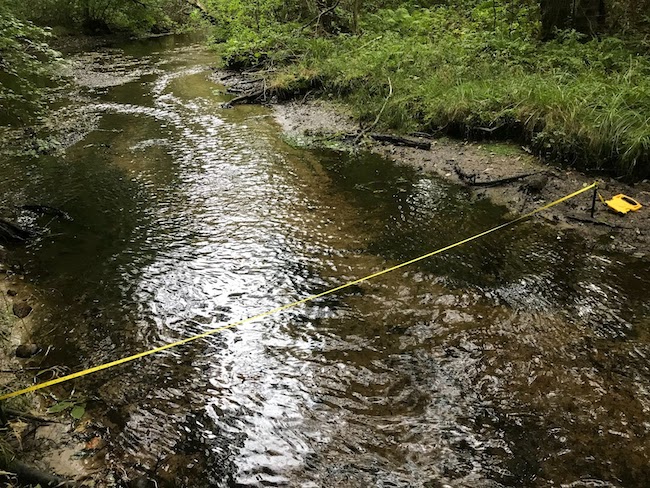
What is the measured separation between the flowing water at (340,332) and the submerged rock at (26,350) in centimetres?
17

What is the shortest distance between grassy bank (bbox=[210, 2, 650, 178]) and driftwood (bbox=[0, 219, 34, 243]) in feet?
22.2

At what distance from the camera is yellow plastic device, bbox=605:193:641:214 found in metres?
5.70

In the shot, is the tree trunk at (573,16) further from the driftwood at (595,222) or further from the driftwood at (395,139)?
the driftwood at (595,222)

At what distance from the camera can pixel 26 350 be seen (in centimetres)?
399

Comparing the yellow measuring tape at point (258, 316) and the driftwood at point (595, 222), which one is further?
the driftwood at point (595, 222)

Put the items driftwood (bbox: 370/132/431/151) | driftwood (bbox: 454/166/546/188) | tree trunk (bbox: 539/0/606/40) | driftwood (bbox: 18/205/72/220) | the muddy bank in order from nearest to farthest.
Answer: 1. the muddy bank
2. driftwood (bbox: 18/205/72/220)
3. driftwood (bbox: 454/166/546/188)
4. driftwood (bbox: 370/132/431/151)
5. tree trunk (bbox: 539/0/606/40)

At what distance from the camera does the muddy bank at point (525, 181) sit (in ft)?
18.2

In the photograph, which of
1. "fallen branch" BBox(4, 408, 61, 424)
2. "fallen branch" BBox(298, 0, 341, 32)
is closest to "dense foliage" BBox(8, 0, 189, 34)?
"fallen branch" BBox(298, 0, 341, 32)

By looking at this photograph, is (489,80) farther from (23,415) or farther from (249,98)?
(23,415)

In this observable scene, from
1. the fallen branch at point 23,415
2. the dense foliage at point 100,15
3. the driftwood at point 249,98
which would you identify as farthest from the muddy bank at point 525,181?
the dense foliage at point 100,15

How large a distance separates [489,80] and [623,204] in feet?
12.8

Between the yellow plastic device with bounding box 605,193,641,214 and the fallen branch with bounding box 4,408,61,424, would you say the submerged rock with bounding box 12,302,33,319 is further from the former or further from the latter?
the yellow plastic device with bounding box 605,193,641,214

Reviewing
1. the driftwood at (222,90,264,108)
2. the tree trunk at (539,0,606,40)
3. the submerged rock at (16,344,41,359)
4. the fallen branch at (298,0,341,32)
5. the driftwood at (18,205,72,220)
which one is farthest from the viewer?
the fallen branch at (298,0,341,32)

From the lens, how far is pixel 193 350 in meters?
4.08
